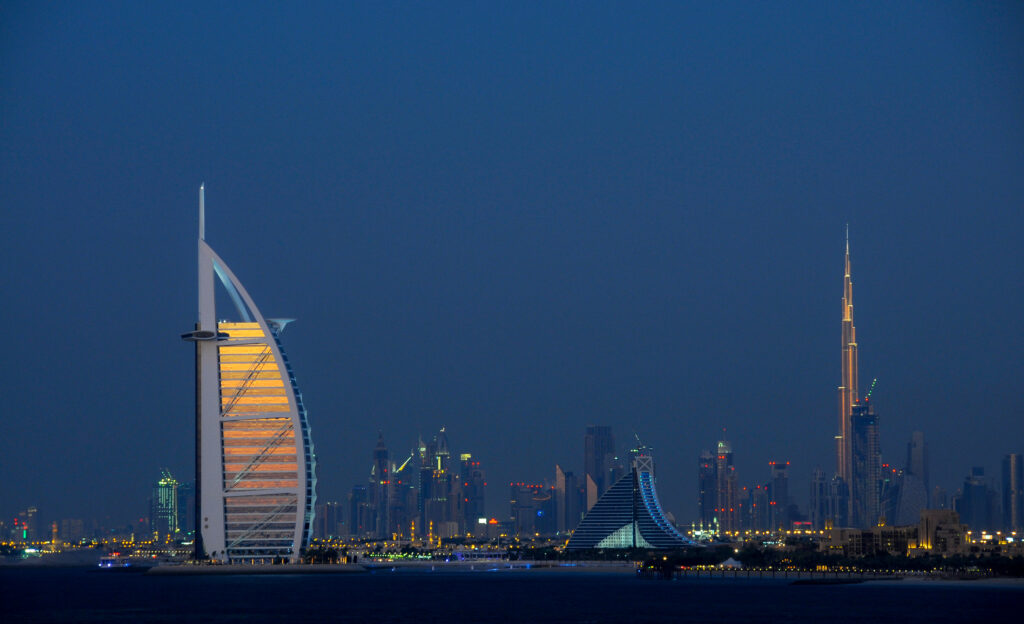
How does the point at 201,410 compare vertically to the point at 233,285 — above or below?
below

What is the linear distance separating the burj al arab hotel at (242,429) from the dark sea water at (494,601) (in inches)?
302

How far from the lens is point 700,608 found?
136 meters

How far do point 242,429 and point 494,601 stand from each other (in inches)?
1689

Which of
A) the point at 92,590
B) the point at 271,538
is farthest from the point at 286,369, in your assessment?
the point at 92,590

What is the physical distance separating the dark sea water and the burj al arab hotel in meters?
7.68

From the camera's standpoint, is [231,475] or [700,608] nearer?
[700,608]

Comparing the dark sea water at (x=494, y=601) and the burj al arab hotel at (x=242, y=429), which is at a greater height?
the burj al arab hotel at (x=242, y=429)

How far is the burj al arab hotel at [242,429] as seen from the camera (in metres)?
172

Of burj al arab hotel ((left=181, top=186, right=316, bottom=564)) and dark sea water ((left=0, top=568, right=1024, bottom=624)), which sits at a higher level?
burj al arab hotel ((left=181, top=186, right=316, bottom=564))

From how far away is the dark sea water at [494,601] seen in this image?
397 ft

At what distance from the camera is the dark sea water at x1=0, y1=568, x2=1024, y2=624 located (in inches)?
4759

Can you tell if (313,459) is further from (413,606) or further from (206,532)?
(413,606)

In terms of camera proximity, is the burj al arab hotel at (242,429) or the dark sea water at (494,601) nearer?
the dark sea water at (494,601)

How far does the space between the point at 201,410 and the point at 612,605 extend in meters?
57.3
